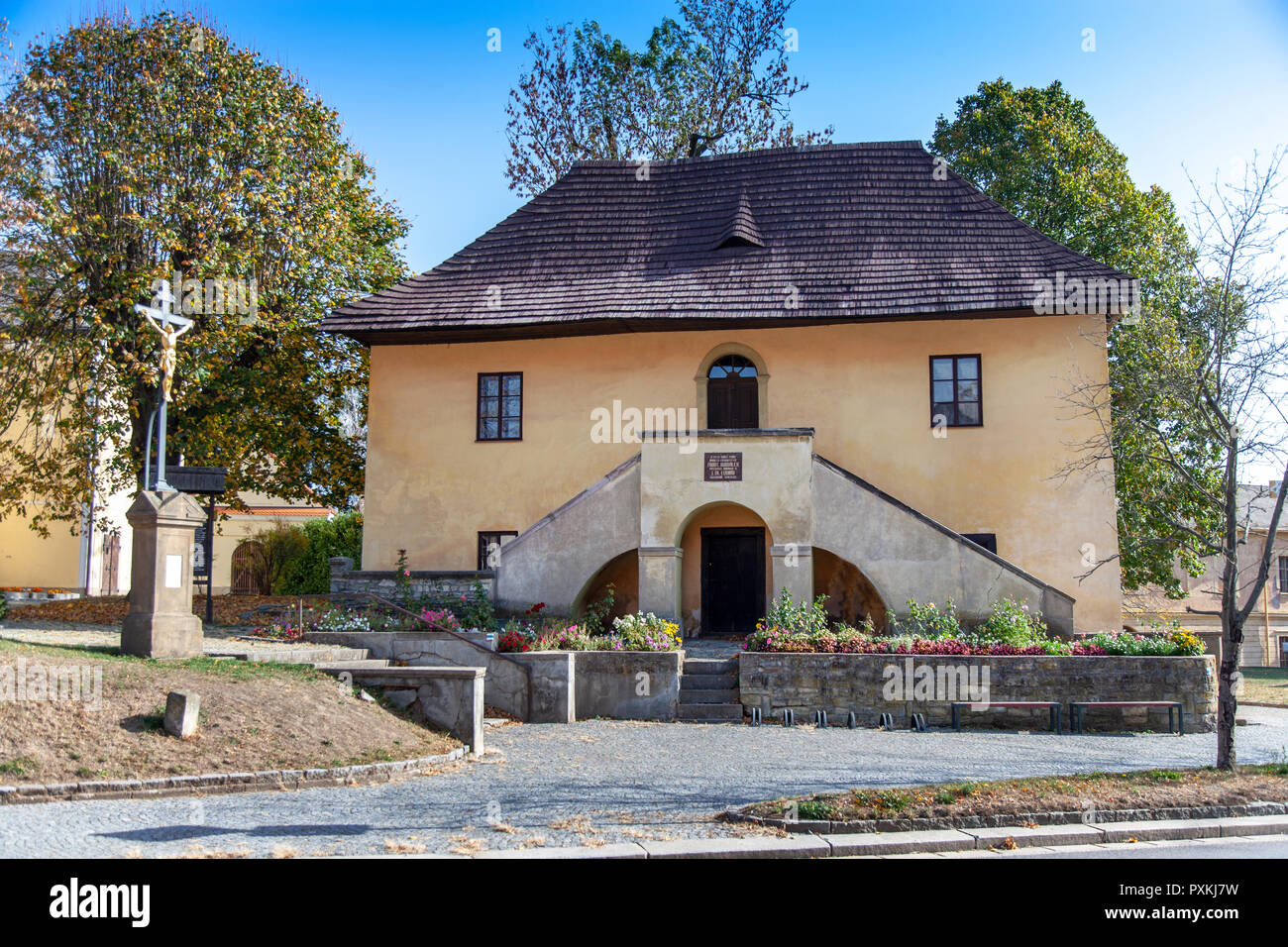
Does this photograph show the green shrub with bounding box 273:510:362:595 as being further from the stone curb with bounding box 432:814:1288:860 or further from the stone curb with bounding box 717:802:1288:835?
the stone curb with bounding box 432:814:1288:860

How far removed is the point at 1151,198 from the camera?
26.2m

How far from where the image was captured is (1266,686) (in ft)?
79.3

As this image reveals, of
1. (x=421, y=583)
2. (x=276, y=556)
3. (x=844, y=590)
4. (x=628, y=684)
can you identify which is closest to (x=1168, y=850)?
(x=628, y=684)

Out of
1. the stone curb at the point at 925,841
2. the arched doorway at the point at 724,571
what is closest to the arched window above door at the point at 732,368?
the arched doorway at the point at 724,571

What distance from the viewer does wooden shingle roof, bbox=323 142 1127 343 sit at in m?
20.2

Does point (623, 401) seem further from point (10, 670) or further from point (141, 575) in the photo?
point (10, 670)

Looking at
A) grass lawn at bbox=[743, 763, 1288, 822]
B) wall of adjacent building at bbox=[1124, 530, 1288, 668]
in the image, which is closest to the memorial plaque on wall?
grass lawn at bbox=[743, 763, 1288, 822]

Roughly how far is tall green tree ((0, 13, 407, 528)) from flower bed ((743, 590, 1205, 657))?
1155 cm

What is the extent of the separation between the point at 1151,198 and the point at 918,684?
56.8 feet

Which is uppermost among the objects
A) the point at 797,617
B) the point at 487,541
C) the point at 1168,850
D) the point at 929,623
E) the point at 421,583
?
the point at 487,541

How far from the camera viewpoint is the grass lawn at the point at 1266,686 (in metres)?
21.0

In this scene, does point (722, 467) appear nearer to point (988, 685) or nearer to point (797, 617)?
point (797, 617)

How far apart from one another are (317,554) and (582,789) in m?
20.6
